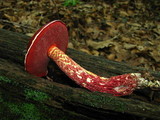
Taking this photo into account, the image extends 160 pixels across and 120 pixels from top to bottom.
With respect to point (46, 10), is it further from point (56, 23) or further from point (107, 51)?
point (56, 23)

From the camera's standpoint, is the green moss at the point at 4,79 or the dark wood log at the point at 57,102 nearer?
the dark wood log at the point at 57,102

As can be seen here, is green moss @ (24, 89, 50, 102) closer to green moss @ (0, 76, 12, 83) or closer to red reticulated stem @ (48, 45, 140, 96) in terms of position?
green moss @ (0, 76, 12, 83)

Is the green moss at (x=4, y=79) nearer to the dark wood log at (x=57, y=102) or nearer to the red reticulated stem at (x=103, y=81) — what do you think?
the dark wood log at (x=57, y=102)

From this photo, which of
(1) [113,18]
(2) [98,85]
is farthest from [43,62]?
(1) [113,18]

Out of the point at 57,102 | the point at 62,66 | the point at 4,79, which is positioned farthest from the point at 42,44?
the point at 57,102

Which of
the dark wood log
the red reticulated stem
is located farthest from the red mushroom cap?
the red reticulated stem

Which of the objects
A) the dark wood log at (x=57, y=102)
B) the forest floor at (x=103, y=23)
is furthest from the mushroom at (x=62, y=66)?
the forest floor at (x=103, y=23)
